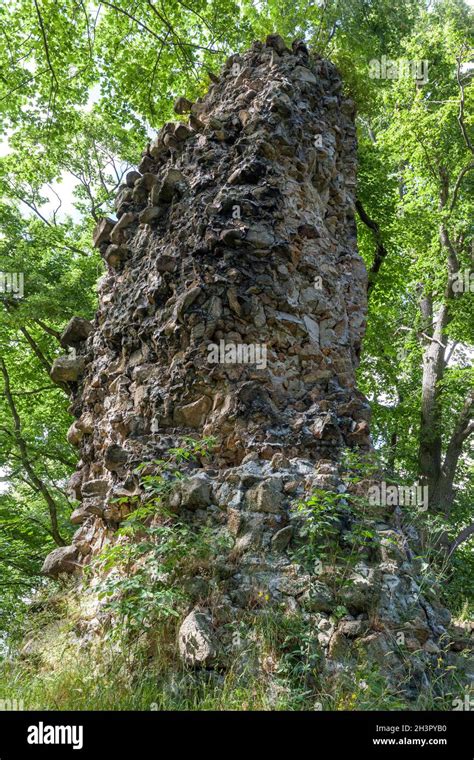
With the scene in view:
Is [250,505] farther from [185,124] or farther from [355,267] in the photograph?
[185,124]

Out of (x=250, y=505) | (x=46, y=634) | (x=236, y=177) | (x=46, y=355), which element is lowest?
(x=46, y=634)

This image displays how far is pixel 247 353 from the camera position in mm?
5320

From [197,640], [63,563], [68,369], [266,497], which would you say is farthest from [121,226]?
[197,640]

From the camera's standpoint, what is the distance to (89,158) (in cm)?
1620

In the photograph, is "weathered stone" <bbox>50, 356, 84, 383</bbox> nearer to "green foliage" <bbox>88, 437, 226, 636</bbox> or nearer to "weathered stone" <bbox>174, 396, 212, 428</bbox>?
"weathered stone" <bbox>174, 396, 212, 428</bbox>

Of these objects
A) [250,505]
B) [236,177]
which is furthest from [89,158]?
[250,505]

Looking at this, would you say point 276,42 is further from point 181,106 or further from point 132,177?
point 132,177

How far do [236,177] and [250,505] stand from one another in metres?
3.71

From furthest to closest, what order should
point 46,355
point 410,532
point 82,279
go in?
point 46,355, point 82,279, point 410,532

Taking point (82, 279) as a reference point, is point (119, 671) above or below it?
below

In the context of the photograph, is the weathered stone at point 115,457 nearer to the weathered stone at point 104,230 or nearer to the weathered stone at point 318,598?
the weathered stone at point 318,598

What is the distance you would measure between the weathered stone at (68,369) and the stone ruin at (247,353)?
0.07ft

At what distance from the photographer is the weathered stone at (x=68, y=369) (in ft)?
22.8

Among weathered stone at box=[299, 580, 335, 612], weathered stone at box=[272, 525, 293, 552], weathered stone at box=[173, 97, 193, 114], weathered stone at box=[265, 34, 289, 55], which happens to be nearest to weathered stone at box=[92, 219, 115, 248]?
weathered stone at box=[173, 97, 193, 114]
